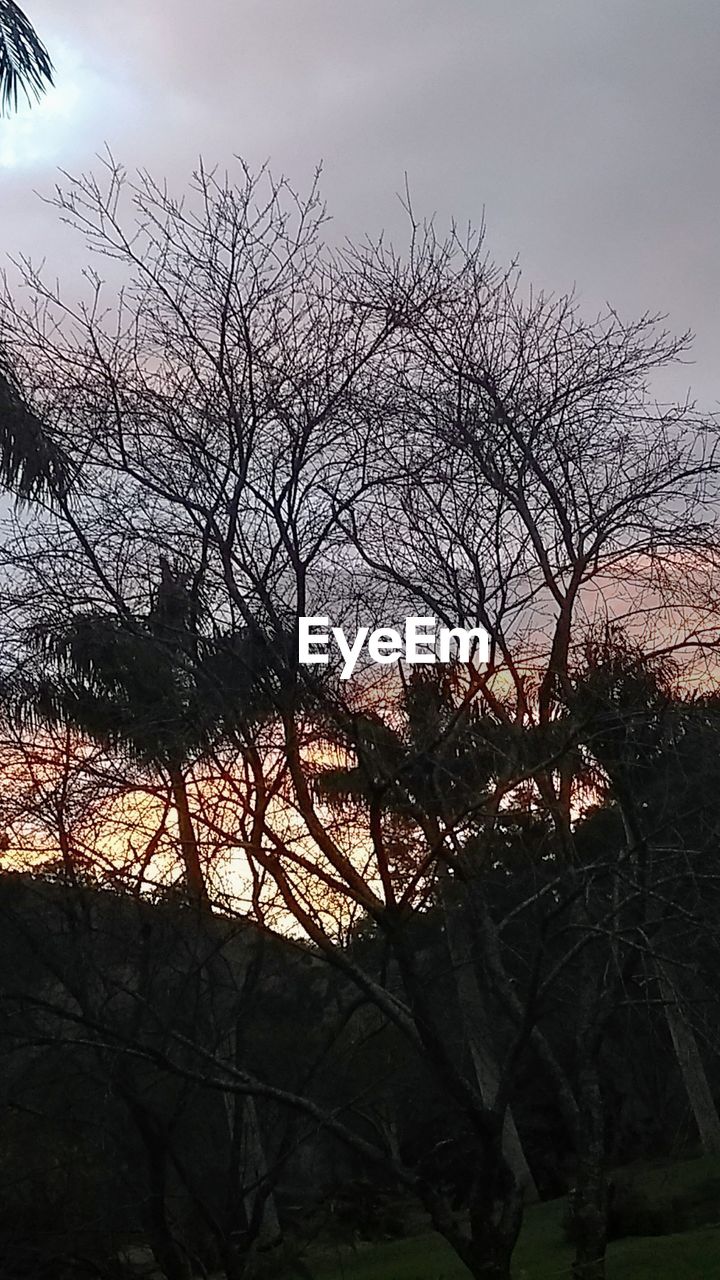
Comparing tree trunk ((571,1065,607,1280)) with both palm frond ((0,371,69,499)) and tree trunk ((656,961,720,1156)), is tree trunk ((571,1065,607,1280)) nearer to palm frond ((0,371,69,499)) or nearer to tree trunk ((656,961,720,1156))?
palm frond ((0,371,69,499))

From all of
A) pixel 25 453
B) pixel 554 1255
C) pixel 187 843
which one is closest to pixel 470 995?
pixel 554 1255

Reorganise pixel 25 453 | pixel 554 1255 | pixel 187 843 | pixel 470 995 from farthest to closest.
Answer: pixel 554 1255 < pixel 470 995 < pixel 25 453 < pixel 187 843

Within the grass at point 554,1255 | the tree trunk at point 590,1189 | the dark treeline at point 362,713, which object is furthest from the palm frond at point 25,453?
the grass at point 554,1255

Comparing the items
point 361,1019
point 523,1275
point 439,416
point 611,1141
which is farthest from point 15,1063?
point 611,1141

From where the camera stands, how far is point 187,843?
6945 mm

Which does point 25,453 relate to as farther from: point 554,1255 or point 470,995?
point 554,1255

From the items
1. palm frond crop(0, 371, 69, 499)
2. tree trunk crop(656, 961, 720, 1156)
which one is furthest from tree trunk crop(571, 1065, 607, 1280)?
tree trunk crop(656, 961, 720, 1156)

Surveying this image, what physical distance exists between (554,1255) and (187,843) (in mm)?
7203

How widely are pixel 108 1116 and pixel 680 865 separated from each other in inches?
228

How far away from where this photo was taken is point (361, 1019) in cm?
1166

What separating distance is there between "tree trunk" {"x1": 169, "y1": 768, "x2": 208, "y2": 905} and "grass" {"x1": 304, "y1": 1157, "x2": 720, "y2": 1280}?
4344mm

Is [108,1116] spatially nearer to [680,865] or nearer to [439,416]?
[680,865]

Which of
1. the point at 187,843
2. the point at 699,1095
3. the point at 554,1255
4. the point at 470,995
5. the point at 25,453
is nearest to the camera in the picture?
the point at 187,843

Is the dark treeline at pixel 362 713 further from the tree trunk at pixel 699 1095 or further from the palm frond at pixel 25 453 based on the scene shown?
the tree trunk at pixel 699 1095
